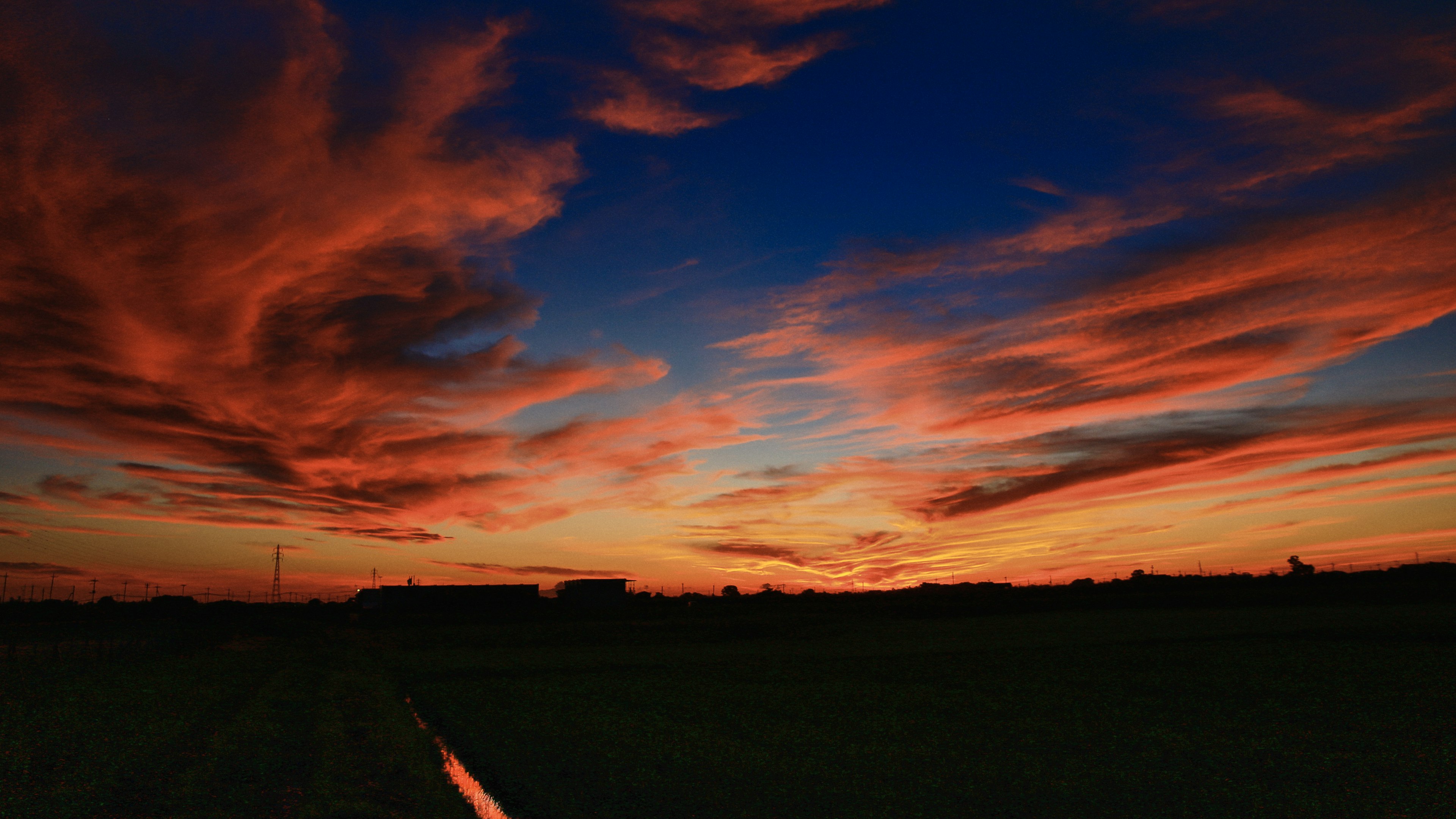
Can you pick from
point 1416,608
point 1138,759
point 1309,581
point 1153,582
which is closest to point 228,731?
point 1138,759

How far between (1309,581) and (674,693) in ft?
349

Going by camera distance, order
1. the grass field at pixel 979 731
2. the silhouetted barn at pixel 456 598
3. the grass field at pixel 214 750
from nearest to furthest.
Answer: the grass field at pixel 979 731 < the grass field at pixel 214 750 < the silhouetted barn at pixel 456 598

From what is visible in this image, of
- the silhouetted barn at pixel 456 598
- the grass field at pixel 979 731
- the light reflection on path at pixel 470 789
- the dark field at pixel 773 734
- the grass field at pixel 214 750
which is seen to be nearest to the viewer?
the light reflection on path at pixel 470 789

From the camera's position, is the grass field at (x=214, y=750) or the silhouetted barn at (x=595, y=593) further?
the silhouetted barn at (x=595, y=593)

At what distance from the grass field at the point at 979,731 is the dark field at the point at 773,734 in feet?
0.31

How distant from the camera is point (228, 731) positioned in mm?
18625

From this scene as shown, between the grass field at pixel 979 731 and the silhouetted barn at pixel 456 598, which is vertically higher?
the grass field at pixel 979 731

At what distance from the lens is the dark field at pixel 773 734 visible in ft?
39.8

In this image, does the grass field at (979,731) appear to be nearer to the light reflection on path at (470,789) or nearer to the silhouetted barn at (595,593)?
the light reflection on path at (470,789)

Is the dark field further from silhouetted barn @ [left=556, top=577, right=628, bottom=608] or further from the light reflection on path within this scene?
silhouetted barn @ [left=556, top=577, right=628, bottom=608]

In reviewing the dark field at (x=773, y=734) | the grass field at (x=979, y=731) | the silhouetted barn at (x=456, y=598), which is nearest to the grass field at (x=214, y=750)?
the dark field at (x=773, y=734)

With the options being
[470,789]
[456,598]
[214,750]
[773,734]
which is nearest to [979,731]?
[773,734]

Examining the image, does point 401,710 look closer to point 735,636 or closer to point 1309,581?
point 735,636

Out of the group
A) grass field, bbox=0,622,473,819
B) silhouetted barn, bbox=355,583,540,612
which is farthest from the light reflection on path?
silhouetted barn, bbox=355,583,540,612
